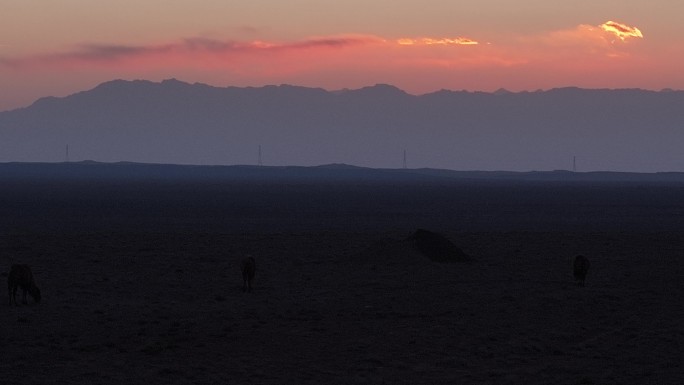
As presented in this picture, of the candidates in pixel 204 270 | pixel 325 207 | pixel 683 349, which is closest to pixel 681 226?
pixel 325 207

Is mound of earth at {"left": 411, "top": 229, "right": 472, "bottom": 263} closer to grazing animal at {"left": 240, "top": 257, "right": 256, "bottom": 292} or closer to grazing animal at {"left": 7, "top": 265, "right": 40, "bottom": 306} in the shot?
grazing animal at {"left": 240, "top": 257, "right": 256, "bottom": 292}

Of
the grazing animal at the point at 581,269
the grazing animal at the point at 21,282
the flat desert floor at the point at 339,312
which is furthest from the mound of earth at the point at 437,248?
the grazing animal at the point at 21,282

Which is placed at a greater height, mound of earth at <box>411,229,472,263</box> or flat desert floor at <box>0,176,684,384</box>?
mound of earth at <box>411,229,472,263</box>

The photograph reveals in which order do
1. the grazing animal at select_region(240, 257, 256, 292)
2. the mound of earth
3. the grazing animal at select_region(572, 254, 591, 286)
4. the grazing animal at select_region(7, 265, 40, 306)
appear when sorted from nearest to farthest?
the grazing animal at select_region(7, 265, 40, 306) < the grazing animal at select_region(240, 257, 256, 292) < the grazing animal at select_region(572, 254, 591, 286) < the mound of earth

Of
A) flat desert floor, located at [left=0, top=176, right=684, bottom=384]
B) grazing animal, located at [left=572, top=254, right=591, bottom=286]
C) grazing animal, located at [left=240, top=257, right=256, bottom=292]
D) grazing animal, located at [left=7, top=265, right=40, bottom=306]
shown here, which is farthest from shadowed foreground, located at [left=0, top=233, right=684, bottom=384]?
grazing animal, located at [left=7, top=265, right=40, bottom=306]

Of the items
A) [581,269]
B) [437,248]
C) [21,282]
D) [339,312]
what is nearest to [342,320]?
[339,312]

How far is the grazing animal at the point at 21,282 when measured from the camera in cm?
2039

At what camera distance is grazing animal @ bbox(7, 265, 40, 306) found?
20.4 metres

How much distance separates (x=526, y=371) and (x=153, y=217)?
4124 cm

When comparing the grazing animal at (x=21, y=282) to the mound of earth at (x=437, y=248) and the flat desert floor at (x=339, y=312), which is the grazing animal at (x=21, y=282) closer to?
the flat desert floor at (x=339, y=312)

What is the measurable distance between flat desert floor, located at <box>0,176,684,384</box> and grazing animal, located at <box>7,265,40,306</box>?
0.42 m

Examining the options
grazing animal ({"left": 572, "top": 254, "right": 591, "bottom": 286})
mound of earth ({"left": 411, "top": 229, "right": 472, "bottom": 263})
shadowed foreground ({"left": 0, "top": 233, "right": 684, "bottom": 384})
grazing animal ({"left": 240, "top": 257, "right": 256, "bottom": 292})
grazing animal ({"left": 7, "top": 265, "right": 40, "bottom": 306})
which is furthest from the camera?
mound of earth ({"left": 411, "top": 229, "right": 472, "bottom": 263})

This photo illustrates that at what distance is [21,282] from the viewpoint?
20453 mm

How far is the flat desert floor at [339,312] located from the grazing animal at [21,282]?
0.42m
